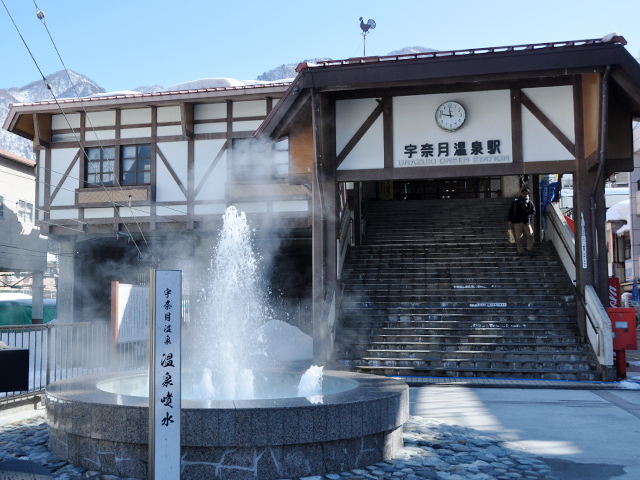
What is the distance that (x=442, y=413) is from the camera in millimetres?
8086

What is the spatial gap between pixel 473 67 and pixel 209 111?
9178 millimetres

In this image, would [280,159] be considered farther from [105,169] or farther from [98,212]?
[98,212]

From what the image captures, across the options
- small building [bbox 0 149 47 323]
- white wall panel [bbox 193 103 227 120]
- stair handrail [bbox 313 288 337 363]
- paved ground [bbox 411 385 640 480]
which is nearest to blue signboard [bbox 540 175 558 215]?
paved ground [bbox 411 385 640 480]

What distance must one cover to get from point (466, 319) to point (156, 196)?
1013cm

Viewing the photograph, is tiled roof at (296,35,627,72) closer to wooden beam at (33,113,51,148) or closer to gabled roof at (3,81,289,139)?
gabled roof at (3,81,289,139)

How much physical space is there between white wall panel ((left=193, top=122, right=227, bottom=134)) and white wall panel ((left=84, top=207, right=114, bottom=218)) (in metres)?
3.62

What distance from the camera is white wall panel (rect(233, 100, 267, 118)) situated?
17922 millimetres

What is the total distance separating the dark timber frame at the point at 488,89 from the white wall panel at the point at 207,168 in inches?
189

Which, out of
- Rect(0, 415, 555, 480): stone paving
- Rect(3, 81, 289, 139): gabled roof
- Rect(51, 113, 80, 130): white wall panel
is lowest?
Rect(0, 415, 555, 480): stone paving

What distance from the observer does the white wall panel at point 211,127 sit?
18188 mm

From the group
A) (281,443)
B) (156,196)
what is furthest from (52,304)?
(281,443)

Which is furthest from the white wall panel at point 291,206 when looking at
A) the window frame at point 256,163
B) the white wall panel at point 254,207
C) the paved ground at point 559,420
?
the paved ground at point 559,420

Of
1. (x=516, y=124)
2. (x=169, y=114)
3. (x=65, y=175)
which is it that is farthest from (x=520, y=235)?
(x=65, y=175)

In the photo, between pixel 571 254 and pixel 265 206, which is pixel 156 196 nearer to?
pixel 265 206
